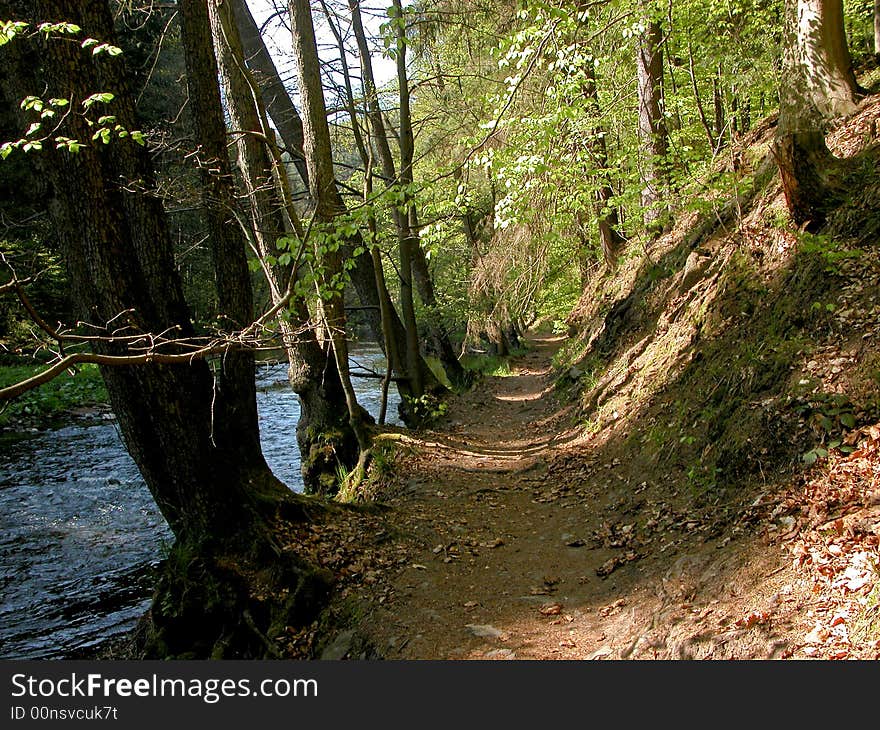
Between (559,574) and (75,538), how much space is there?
6852 millimetres

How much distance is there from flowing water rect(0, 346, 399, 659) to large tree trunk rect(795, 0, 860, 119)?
6283 millimetres

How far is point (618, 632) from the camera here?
4.24 m

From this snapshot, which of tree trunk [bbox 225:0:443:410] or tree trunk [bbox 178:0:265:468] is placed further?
tree trunk [bbox 225:0:443:410]

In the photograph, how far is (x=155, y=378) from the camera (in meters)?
5.20

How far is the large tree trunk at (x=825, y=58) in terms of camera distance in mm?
6492

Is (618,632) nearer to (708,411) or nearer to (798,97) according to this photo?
(708,411)

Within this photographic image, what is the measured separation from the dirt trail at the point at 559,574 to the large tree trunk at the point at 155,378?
3.28ft

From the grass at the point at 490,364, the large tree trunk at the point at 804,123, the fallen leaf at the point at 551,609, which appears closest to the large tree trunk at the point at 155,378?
the fallen leaf at the point at 551,609

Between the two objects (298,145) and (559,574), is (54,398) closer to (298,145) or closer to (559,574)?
(298,145)

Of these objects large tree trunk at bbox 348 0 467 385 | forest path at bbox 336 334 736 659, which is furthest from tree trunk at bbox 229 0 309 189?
forest path at bbox 336 334 736 659

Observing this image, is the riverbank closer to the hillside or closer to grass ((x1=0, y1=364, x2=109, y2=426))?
grass ((x1=0, y1=364, x2=109, y2=426))

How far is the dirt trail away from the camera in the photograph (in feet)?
12.5

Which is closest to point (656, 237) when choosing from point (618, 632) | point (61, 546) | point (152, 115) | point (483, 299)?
point (483, 299)

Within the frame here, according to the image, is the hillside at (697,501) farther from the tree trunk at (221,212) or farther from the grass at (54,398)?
the grass at (54,398)
